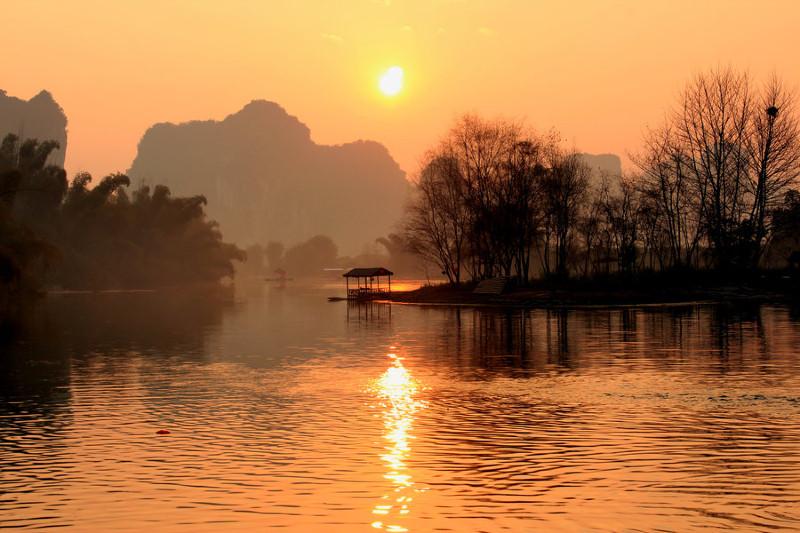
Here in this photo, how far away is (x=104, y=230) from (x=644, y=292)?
87699 millimetres

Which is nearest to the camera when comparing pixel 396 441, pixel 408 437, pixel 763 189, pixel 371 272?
pixel 396 441

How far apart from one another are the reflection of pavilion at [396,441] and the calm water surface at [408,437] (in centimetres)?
6

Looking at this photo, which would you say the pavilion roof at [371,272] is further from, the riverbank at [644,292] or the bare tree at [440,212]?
the riverbank at [644,292]

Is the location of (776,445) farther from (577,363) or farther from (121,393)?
(121,393)

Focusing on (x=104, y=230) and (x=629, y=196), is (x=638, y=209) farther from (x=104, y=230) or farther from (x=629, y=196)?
(x=104, y=230)

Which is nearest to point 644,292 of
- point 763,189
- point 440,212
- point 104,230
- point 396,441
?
point 763,189

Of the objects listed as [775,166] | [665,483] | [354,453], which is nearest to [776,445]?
[665,483]

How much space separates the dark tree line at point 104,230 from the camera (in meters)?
112

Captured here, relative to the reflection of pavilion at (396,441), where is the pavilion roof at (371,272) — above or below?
above

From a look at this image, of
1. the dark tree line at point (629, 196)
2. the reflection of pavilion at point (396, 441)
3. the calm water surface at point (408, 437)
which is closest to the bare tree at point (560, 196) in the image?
the dark tree line at point (629, 196)

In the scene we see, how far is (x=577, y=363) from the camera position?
29344mm

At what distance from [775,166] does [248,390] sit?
215 ft

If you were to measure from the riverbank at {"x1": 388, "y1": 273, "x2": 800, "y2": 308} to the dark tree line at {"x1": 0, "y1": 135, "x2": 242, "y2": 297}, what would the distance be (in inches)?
1749

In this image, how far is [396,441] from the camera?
16.4 metres
